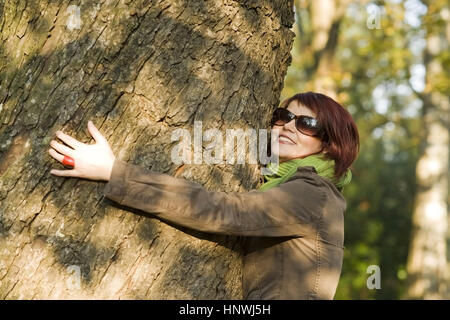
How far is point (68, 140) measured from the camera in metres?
2.25

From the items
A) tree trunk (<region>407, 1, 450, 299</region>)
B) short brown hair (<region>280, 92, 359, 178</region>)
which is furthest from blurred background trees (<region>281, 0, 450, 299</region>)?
short brown hair (<region>280, 92, 359, 178</region>)

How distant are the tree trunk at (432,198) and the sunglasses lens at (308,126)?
284 inches

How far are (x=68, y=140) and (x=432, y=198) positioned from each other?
9.03m

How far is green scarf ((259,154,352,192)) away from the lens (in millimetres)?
2767

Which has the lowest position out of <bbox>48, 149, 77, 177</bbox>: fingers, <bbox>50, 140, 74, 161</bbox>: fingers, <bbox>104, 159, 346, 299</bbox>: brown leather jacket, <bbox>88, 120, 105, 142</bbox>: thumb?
<bbox>104, 159, 346, 299</bbox>: brown leather jacket

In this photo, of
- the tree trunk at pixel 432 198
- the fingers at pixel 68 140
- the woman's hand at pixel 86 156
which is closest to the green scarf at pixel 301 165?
the woman's hand at pixel 86 156

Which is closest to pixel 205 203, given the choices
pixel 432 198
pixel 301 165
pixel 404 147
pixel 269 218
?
pixel 269 218

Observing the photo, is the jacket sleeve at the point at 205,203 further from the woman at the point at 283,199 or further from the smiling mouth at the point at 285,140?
the smiling mouth at the point at 285,140

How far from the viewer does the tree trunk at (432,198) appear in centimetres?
975

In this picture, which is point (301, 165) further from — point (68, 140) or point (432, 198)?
point (432, 198)

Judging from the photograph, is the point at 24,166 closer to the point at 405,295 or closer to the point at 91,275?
the point at 91,275

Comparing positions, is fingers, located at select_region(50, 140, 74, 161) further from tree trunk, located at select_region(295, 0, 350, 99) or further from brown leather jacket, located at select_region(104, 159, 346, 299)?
tree trunk, located at select_region(295, 0, 350, 99)
